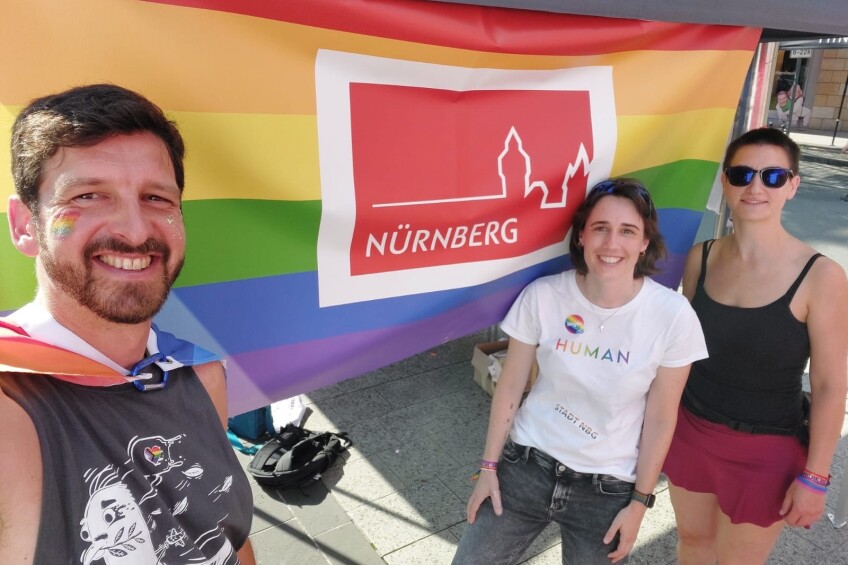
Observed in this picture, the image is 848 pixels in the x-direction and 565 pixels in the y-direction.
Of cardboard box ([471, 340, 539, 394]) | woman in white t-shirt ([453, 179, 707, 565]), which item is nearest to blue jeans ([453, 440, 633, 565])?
woman in white t-shirt ([453, 179, 707, 565])

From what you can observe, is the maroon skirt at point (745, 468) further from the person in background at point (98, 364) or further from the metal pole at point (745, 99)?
the person in background at point (98, 364)

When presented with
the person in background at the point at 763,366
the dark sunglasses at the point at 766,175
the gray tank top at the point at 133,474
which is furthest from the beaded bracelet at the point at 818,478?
the gray tank top at the point at 133,474

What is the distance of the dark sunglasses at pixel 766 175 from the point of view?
6.70 ft

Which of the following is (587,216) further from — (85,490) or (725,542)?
(85,490)

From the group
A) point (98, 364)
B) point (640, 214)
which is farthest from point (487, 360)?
point (98, 364)

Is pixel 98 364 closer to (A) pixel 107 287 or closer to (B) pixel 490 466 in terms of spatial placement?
(A) pixel 107 287

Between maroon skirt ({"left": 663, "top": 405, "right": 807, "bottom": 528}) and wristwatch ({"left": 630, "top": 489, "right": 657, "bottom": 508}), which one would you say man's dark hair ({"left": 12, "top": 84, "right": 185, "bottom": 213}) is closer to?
wristwatch ({"left": 630, "top": 489, "right": 657, "bottom": 508})

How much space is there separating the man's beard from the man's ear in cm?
5

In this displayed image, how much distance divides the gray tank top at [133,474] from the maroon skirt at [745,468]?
168cm

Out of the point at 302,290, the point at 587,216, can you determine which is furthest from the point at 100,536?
the point at 587,216

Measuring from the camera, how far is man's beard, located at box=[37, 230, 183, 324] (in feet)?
3.56

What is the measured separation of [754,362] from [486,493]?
40.9 inches

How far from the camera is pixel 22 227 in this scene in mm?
1139

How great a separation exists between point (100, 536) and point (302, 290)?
2.79 ft
